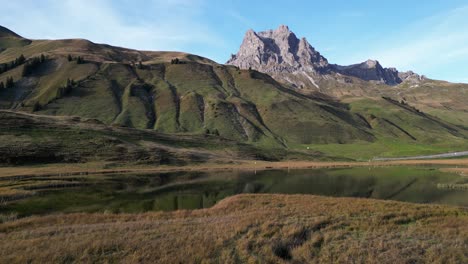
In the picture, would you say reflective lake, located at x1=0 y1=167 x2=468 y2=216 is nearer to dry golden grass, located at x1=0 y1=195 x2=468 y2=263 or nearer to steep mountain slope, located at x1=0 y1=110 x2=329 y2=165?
dry golden grass, located at x1=0 y1=195 x2=468 y2=263

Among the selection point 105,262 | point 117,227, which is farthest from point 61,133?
point 105,262

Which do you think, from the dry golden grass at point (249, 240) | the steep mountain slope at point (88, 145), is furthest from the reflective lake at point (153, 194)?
the steep mountain slope at point (88, 145)

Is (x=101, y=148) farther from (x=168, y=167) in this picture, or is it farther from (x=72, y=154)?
(x=168, y=167)

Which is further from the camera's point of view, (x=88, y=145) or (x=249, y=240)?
(x=88, y=145)

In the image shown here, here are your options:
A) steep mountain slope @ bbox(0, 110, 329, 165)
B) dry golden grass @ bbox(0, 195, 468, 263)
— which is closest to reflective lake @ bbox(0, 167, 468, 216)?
dry golden grass @ bbox(0, 195, 468, 263)

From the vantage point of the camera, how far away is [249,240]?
21.2 metres

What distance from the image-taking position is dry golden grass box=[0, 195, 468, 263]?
59.2 ft

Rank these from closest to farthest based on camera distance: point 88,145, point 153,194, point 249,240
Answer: point 249,240 < point 153,194 < point 88,145

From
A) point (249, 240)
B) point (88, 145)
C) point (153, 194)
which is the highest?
point (249, 240)

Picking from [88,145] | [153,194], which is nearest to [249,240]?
[153,194]

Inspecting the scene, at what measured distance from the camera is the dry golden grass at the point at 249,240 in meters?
18.0

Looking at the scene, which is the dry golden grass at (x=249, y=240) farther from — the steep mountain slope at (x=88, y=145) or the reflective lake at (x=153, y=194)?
the steep mountain slope at (x=88, y=145)

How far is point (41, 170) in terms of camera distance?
9056 cm

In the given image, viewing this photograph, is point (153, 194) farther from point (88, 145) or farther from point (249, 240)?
point (88, 145)
